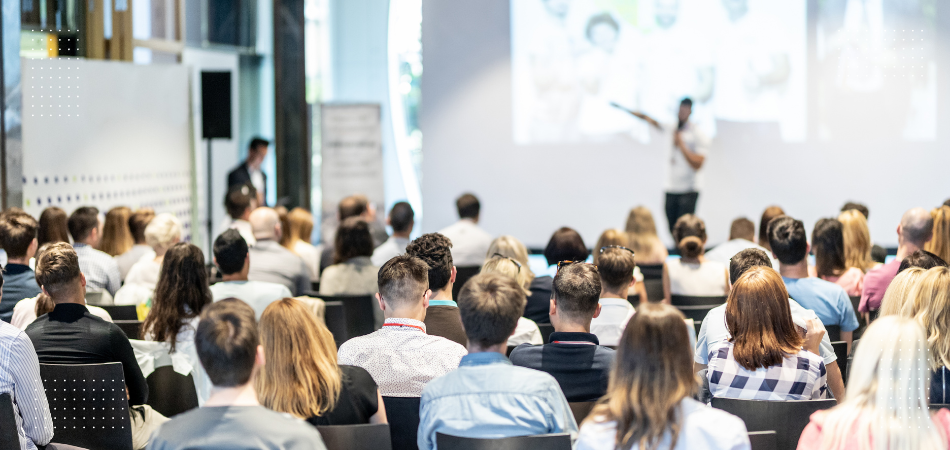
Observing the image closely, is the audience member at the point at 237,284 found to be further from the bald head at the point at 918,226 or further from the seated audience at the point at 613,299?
the bald head at the point at 918,226

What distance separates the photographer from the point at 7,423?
Result: 2312mm

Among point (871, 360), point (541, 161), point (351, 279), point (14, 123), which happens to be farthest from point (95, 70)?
point (871, 360)

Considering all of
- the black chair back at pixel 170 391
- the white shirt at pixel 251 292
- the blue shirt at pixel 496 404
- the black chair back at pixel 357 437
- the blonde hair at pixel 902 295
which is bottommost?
the black chair back at pixel 170 391

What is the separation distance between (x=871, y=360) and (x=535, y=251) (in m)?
7.62

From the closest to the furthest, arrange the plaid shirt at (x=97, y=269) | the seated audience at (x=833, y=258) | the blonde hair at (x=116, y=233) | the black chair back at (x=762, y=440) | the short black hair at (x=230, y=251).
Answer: the black chair back at (x=762, y=440)
the short black hair at (x=230, y=251)
the seated audience at (x=833, y=258)
the plaid shirt at (x=97, y=269)
the blonde hair at (x=116, y=233)

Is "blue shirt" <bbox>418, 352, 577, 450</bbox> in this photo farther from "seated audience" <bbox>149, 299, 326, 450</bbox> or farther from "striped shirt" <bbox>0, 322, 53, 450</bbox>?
"striped shirt" <bbox>0, 322, 53, 450</bbox>

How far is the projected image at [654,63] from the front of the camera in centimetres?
848

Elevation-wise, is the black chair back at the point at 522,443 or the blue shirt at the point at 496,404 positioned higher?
the blue shirt at the point at 496,404

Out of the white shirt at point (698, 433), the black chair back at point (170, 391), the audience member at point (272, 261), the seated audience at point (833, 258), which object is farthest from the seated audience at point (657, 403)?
the audience member at point (272, 261)

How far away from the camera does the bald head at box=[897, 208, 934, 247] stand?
4.20 m

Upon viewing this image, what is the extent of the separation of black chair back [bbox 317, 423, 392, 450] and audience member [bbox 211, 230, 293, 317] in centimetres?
178

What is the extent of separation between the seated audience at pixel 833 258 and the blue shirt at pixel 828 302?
59cm

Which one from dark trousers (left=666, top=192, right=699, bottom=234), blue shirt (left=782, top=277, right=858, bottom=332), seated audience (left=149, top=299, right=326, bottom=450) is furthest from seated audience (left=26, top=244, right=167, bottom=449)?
dark trousers (left=666, top=192, right=699, bottom=234)

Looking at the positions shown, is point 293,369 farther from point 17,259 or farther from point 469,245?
point 469,245
